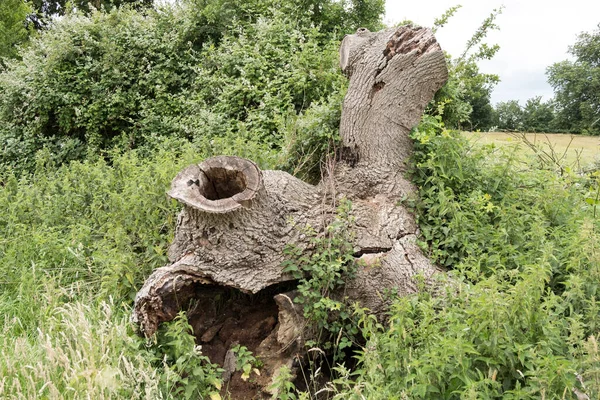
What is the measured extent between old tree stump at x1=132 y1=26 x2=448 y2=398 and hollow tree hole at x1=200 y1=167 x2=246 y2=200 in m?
0.01

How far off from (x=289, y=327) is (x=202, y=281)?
844 mm

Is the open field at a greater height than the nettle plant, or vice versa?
the open field

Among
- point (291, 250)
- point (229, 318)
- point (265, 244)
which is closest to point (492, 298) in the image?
point (291, 250)

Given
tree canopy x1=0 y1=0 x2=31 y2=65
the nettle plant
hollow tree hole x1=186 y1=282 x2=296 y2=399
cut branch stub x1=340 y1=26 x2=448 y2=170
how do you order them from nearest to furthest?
1. the nettle plant
2. hollow tree hole x1=186 y1=282 x2=296 y2=399
3. cut branch stub x1=340 y1=26 x2=448 y2=170
4. tree canopy x1=0 y1=0 x2=31 y2=65

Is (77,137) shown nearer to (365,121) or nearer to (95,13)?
(95,13)

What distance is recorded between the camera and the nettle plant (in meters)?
4.00

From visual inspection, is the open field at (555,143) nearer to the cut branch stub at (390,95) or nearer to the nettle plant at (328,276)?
the cut branch stub at (390,95)

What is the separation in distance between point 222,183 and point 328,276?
4.33 ft

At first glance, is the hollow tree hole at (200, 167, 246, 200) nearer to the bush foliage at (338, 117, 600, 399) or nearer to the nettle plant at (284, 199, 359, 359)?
the nettle plant at (284, 199, 359, 359)

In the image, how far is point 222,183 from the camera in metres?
4.48

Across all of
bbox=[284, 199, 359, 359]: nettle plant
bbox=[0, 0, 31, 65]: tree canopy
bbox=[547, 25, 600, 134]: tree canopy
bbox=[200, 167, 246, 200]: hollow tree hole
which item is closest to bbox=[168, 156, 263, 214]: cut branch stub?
bbox=[200, 167, 246, 200]: hollow tree hole

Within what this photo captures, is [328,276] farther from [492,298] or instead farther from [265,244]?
[492,298]

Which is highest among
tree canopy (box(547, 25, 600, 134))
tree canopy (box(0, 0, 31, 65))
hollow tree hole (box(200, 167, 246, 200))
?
tree canopy (box(547, 25, 600, 134))

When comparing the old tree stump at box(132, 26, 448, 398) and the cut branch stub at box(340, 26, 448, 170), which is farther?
the cut branch stub at box(340, 26, 448, 170)
